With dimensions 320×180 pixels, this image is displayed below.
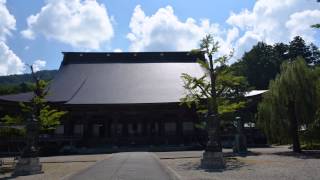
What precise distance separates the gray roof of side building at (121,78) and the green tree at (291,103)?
12.8m

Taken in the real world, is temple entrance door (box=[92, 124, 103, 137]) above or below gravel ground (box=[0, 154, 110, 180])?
above

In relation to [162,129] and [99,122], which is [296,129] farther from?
[99,122]

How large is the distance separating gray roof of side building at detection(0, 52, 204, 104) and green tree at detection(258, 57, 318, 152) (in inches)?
502

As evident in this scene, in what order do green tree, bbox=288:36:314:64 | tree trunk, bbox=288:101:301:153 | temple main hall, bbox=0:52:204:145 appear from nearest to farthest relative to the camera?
tree trunk, bbox=288:101:301:153 < temple main hall, bbox=0:52:204:145 < green tree, bbox=288:36:314:64

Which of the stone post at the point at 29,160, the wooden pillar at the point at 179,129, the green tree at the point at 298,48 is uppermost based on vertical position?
the green tree at the point at 298,48

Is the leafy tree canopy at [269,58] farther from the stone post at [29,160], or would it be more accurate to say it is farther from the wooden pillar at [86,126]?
the stone post at [29,160]

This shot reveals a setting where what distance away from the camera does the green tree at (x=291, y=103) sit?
26656mm

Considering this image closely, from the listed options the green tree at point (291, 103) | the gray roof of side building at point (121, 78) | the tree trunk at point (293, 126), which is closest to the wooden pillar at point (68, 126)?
the gray roof of side building at point (121, 78)

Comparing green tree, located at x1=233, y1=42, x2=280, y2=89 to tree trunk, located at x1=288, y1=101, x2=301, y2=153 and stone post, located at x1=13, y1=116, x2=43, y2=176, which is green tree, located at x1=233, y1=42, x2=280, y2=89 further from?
stone post, located at x1=13, y1=116, x2=43, y2=176

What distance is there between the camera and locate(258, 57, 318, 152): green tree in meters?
26.7

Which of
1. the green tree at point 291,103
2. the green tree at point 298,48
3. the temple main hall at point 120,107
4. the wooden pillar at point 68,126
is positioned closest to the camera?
the green tree at point 291,103

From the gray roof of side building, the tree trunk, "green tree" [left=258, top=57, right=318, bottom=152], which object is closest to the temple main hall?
the gray roof of side building

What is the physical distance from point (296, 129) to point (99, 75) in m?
27.2

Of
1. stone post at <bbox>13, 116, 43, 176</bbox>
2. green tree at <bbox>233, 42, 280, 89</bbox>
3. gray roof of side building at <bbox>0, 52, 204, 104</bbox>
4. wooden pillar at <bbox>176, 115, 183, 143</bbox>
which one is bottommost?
stone post at <bbox>13, 116, 43, 176</bbox>
